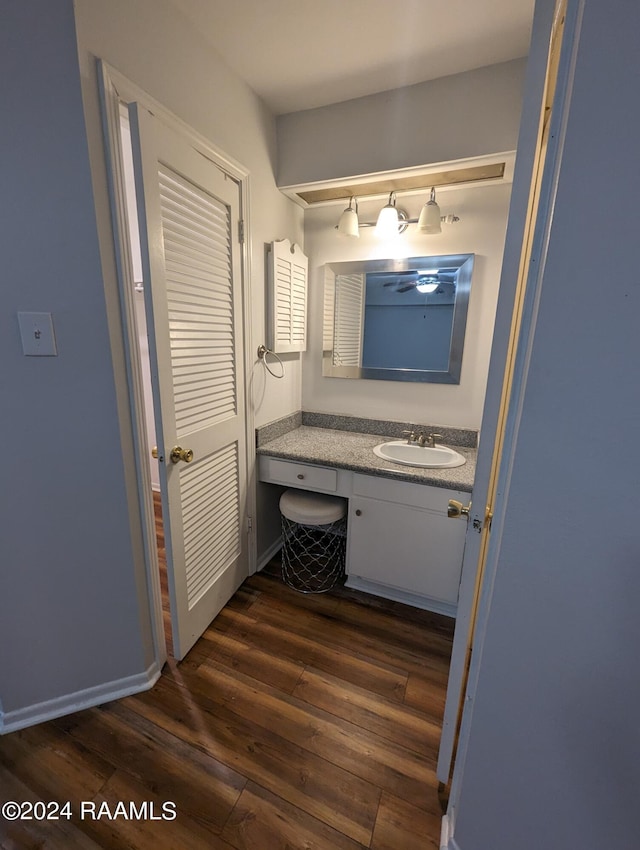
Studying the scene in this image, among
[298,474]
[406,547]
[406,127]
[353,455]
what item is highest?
[406,127]

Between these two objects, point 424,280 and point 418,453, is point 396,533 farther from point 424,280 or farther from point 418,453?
point 424,280

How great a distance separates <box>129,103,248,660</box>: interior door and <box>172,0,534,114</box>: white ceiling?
1.41 ft

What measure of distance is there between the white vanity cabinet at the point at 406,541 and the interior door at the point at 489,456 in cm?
66

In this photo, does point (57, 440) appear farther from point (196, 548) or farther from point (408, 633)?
point (408, 633)

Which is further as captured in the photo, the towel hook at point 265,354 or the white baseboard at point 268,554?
the white baseboard at point 268,554

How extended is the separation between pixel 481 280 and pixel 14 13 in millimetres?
1880

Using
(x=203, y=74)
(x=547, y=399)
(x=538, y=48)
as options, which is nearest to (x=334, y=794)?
(x=547, y=399)

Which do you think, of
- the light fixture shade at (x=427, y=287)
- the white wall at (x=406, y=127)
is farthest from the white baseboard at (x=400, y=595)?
the white wall at (x=406, y=127)

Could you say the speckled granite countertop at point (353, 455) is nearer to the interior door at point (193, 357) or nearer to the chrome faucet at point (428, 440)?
the chrome faucet at point (428, 440)

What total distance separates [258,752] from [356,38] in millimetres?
2529

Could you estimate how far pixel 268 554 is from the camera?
2145 mm

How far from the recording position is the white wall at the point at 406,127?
140 cm

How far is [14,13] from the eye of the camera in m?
0.83

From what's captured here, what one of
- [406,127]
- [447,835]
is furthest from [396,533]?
[406,127]
